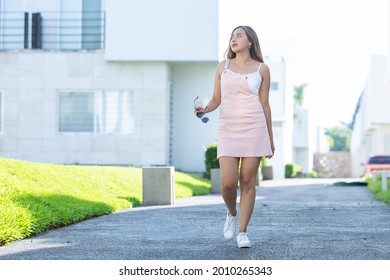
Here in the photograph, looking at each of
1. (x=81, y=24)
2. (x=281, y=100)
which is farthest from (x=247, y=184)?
(x=281, y=100)

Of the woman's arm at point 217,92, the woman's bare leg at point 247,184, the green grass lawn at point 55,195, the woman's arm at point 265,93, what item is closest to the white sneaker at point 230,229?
the woman's bare leg at point 247,184

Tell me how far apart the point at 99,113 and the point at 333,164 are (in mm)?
49756

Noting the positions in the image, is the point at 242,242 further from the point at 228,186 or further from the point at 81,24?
the point at 81,24

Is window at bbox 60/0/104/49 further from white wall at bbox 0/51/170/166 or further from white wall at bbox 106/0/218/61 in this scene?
white wall at bbox 106/0/218/61

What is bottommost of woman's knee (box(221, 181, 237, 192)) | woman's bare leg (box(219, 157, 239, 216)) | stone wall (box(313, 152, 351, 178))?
stone wall (box(313, 152, 351, 178))

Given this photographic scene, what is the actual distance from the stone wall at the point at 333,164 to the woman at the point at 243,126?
63.6m

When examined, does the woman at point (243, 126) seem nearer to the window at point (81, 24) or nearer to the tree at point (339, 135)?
the window at point (81, 24)

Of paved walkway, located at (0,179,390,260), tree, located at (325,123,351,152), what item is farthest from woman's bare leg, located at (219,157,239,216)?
tree, located at (325,123,351,152)

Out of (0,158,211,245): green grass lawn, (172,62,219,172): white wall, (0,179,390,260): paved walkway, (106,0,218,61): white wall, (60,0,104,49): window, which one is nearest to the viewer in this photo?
(0,179,390,260): paved walkway

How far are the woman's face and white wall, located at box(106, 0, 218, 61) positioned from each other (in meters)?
17.2

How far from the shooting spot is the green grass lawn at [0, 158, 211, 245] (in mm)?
8664

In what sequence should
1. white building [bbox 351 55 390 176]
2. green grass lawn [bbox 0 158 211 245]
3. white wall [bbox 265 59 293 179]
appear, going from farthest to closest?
white wall [bbox 265 59 293 179], white building [bbox 351 55 390 176], green grass lawn [bbox 0 158 211 245]

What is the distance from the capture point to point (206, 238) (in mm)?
8133

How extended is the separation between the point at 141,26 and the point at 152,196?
36.3ft
